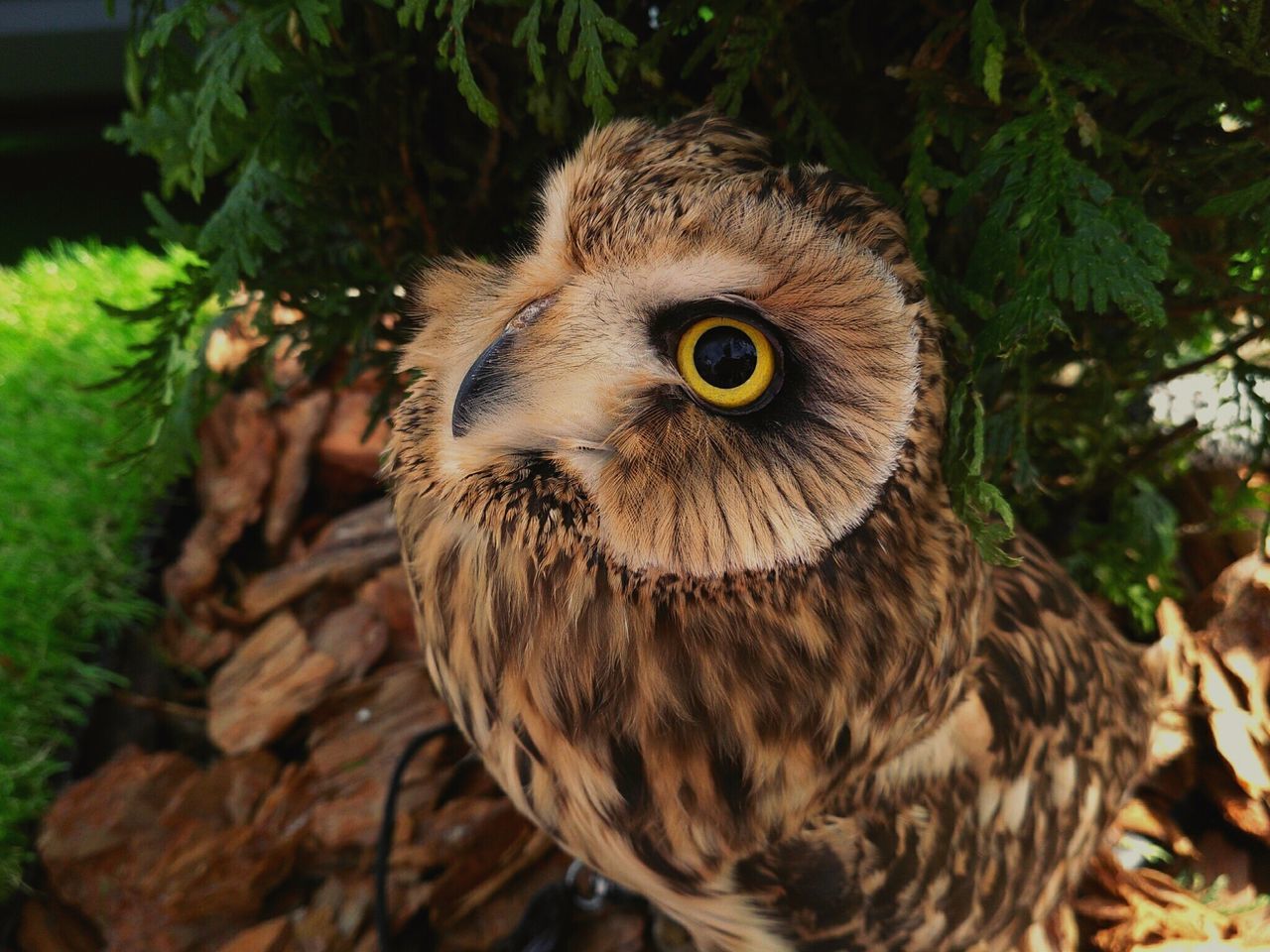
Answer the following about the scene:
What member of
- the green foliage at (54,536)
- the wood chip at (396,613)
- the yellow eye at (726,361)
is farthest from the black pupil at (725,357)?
the wood chip at (396,613)

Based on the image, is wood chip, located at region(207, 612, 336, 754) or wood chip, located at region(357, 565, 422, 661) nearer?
wood chip, located at region(207, 612, 336, 754)

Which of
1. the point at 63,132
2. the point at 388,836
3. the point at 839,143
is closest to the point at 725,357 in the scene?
the point at 839,143

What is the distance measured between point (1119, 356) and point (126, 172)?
136 inches

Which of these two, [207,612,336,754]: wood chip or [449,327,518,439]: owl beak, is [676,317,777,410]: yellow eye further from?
[207,612,336,754]: wood chip

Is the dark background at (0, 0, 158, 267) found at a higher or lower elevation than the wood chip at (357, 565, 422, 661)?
higher

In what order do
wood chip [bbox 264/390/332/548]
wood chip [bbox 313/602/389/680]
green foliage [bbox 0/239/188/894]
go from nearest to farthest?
green foliage [bbox 0/239/188/894] → wood chip [bbox 313/602/389/680] → wood chip [bbox 264/390/332/548]

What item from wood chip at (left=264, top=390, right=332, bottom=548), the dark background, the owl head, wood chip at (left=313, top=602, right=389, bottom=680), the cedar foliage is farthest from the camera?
the dark background

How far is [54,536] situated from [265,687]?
1.54 feet

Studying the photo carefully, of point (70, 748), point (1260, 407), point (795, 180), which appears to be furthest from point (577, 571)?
point (70, 748)

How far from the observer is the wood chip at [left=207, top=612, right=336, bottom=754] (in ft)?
3.99

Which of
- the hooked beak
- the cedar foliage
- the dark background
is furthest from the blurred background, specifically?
the dark background

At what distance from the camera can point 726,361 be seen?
1.51ft

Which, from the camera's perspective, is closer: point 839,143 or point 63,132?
point 839,143

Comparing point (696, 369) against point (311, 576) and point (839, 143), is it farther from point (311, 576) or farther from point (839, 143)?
point (311, 576)
